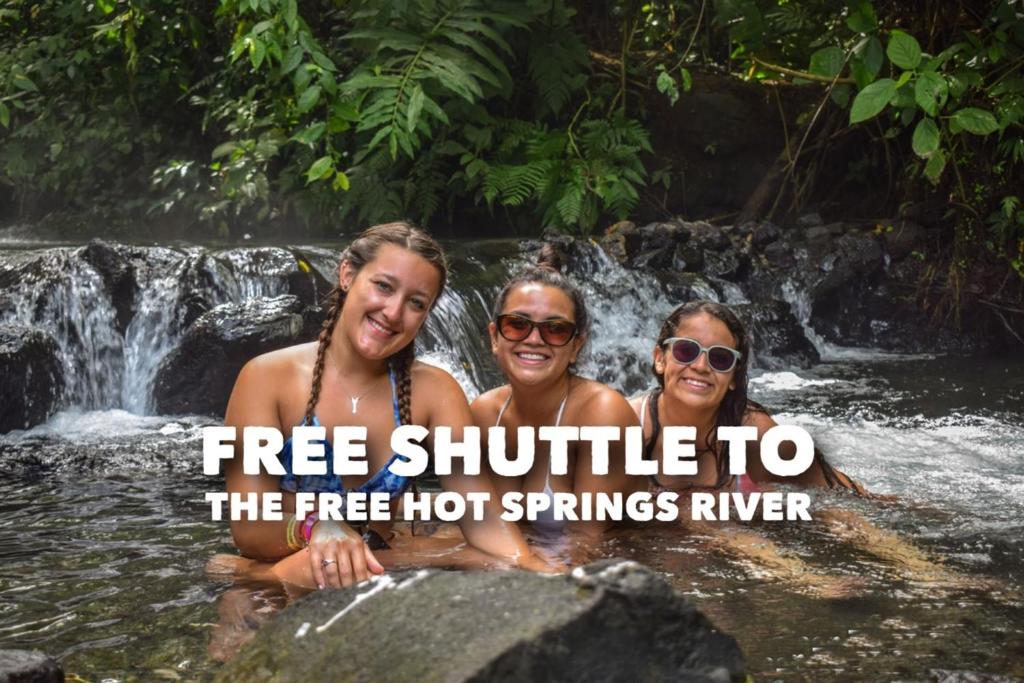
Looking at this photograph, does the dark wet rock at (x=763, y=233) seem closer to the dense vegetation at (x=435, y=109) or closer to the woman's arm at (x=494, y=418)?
the dense vegetation at (x=435, y=109)

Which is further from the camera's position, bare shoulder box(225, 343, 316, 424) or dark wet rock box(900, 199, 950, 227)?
dark wet rock box(900, 199, 950, 227)

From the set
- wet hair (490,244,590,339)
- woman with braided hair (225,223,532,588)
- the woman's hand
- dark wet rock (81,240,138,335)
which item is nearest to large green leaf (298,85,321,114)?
dark wet rock (81,240,138,335)

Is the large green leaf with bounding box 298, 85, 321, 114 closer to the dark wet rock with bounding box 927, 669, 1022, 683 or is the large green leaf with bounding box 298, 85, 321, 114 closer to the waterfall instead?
the waterfall

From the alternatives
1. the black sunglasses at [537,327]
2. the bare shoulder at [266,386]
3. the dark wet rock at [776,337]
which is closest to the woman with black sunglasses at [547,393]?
the black sunglasses at [537,327]

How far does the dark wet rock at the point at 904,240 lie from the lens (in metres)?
10.7

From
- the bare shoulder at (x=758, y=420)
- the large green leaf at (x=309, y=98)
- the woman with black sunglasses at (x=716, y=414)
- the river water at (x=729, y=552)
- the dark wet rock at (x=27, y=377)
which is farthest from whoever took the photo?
the large green leaf at (x=309, y=98)

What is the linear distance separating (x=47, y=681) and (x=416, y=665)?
981 mm

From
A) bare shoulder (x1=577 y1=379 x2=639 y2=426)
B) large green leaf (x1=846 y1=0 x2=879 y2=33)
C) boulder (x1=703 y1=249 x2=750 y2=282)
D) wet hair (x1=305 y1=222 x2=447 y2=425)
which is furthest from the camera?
boulder (x1=703 y1=249 x2=750 y2=282)

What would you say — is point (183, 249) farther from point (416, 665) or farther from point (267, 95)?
point (416, 665)

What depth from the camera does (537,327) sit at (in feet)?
13.7

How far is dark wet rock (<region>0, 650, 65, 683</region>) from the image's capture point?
8.65 feet

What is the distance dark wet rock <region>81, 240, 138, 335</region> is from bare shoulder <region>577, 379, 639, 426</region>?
16.6ft

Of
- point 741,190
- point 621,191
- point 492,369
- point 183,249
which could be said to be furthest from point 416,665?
point 741,190

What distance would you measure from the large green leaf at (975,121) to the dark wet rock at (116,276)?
17.5ft
